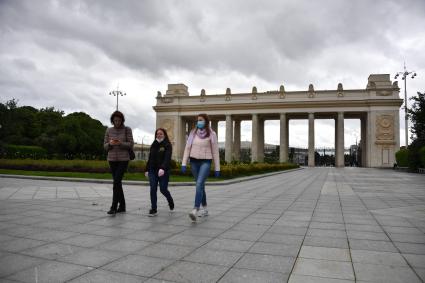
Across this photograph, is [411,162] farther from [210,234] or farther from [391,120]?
[210,234]

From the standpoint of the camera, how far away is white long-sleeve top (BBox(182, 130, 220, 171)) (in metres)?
6.52

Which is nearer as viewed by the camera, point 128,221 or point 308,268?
point 308,268

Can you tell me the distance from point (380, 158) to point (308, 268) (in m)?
55.5

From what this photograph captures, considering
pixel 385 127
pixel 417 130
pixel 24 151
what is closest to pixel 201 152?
pixel 417 130

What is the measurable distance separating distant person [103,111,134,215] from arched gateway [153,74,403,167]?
171 feet

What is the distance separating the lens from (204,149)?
656 centimetres

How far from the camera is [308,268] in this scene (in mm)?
3670

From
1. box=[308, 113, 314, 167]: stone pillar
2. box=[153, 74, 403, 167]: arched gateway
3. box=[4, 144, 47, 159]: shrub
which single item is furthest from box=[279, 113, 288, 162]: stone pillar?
box=[4, 144, 47, 159]: shrub

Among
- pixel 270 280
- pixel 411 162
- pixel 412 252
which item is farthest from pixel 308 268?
pixel 411 162

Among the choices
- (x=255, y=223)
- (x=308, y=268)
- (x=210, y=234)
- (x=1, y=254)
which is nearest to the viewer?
(x=308, y=268)

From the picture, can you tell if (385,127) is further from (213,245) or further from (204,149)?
(213,245)

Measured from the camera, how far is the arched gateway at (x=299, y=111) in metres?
53.5

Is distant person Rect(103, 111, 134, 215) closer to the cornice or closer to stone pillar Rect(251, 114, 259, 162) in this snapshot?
the cornice

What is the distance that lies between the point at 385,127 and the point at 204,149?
179 ft
